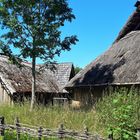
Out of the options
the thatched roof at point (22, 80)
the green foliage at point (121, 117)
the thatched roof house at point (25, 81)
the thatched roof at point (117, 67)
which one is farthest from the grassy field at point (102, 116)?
the thatched roof at point (22, 80)

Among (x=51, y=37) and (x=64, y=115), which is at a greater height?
(x=51, y=37)

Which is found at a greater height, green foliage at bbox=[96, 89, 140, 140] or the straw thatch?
the straw thatch

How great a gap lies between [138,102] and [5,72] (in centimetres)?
1905

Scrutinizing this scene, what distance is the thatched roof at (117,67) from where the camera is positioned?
17.2 metres

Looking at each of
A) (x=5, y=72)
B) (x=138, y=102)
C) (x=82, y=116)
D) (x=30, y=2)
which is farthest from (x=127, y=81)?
(x=5, y=72)

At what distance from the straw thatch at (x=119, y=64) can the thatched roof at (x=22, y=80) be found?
5819 millimetres

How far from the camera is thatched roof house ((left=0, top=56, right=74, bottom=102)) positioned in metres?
28.0

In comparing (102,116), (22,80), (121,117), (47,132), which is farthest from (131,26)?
(121,117)

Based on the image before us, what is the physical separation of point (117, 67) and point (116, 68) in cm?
8

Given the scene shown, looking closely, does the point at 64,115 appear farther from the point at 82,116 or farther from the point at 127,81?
the point at 127,81

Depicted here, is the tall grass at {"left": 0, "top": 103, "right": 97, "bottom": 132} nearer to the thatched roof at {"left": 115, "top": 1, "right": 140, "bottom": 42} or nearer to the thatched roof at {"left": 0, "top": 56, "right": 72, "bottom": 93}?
the thatched roof at {"left": 115, "top": 1, "right": 140, "bottom": 42}

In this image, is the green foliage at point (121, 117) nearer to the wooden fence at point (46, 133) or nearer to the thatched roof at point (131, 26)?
the wooden fence at point (46, 133)

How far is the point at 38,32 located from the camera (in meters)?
21.7

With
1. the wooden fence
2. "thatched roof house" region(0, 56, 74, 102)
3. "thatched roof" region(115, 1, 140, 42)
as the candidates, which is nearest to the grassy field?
the wooden fence
